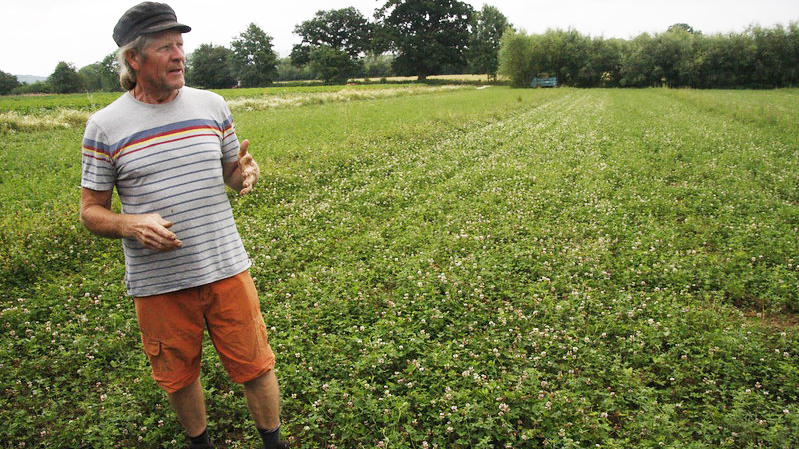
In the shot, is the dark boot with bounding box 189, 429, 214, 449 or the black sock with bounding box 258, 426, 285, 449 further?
the dark boot with bounding box 189, 429, 214, 449

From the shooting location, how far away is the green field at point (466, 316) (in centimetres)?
359

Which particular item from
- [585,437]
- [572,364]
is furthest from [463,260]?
[585,437]

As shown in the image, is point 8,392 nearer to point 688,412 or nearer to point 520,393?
point 520,393

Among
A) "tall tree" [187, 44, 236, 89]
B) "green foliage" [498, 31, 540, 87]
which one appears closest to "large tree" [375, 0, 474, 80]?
"green foliage" [498, 31, 540, 87]

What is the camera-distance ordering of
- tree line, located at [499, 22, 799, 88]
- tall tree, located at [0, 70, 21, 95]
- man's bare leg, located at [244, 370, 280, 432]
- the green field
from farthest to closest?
tall tree, located at [0, 70, 21, 95] < tree line, located at [499, 22, 799, 88] < the green field < man's bare leg, located at [244, 370, 280, 432]

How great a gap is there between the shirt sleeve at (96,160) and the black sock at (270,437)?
2.01 metres

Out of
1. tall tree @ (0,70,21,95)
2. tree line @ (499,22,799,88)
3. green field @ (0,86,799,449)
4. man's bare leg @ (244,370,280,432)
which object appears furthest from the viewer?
tall tree @ (0,70,21,95)

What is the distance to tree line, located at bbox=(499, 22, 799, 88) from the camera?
61.2 m

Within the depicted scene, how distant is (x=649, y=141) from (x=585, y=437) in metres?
15.2

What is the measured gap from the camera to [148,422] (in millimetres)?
3641

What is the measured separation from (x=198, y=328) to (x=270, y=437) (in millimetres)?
1021

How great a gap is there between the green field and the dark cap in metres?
3.03

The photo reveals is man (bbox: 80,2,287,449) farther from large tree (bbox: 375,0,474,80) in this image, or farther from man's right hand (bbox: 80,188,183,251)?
large tree (bbox: 375,0,474,80)

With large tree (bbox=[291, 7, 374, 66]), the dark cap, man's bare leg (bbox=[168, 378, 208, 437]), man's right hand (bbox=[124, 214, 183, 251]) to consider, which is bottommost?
man's bare leg (bbox=[168, 378, 208, 437])
